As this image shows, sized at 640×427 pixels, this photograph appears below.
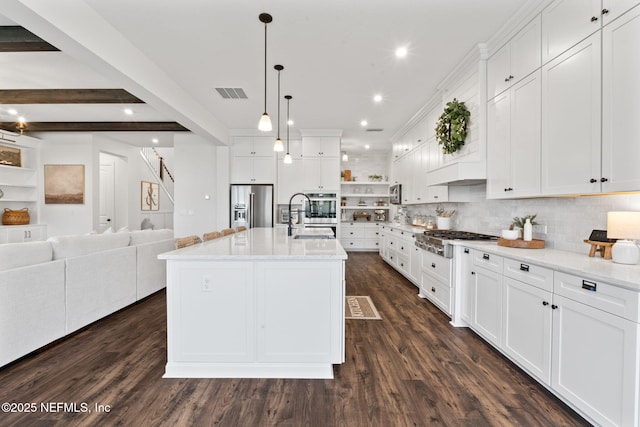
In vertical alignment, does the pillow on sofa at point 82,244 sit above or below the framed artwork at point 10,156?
below

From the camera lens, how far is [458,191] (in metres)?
4.07

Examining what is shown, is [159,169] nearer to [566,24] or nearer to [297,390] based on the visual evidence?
[297,390]

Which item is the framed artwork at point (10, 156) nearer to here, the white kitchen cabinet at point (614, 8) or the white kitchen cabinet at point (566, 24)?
the white kitchen cabinet at point (566, 24)

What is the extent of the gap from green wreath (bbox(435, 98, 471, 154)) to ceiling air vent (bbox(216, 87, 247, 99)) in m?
2.87

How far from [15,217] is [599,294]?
8.67 meters

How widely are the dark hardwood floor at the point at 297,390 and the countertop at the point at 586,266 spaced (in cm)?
86

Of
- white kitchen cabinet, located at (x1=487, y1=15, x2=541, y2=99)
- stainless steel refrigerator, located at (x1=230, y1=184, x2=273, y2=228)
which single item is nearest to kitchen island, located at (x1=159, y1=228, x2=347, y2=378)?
white kitchen cabinet, located at (x1=487, y1=15, x2=541, y2=99)

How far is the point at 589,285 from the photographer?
5.15 feet

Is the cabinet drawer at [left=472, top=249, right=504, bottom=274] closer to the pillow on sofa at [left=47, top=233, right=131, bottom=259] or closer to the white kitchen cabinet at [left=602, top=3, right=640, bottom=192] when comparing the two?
the white kitchen cabinet at [left=602, top=3, right=640, bottom=192]

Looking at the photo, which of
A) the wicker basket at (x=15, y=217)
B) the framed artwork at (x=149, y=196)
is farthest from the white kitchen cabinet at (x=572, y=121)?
the framed artwork at (x=149, y=196)

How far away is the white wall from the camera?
6.41m

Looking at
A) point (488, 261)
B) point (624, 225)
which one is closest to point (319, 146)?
point (488, 261)

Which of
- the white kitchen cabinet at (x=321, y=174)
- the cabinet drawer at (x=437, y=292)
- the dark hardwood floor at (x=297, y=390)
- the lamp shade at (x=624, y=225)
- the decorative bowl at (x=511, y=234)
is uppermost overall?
the white kitchen cabinet at (x=321, y=174)

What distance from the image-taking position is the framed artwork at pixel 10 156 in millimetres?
5609
